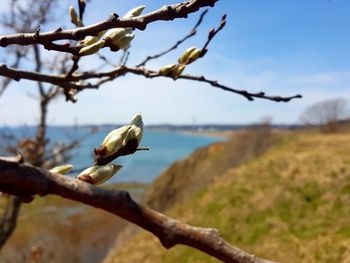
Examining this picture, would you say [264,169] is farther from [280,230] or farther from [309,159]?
[280,230]

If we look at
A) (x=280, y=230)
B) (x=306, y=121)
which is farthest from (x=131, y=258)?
(x=306, y=121)

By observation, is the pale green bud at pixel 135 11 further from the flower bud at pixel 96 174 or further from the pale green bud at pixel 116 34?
the flower bud at pixel 96 174

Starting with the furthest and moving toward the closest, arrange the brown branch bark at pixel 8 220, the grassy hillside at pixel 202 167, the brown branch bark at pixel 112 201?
the grassy hillside at pixel 202 167
the brown branch bark at pixel 8 220
the brown branch bark at pixel 112 201

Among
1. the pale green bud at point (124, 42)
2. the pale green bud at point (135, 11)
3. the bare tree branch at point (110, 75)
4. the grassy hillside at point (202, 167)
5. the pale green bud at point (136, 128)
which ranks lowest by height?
the grassy hillside at point (202, 167)

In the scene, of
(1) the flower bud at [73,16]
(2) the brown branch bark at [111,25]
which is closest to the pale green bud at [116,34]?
(2) the brown branch bark at [111,25]

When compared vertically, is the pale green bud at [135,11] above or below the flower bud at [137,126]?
above

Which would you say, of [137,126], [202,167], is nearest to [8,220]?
[137,126]

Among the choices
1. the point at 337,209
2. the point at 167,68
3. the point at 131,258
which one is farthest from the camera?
the point at 131,258
